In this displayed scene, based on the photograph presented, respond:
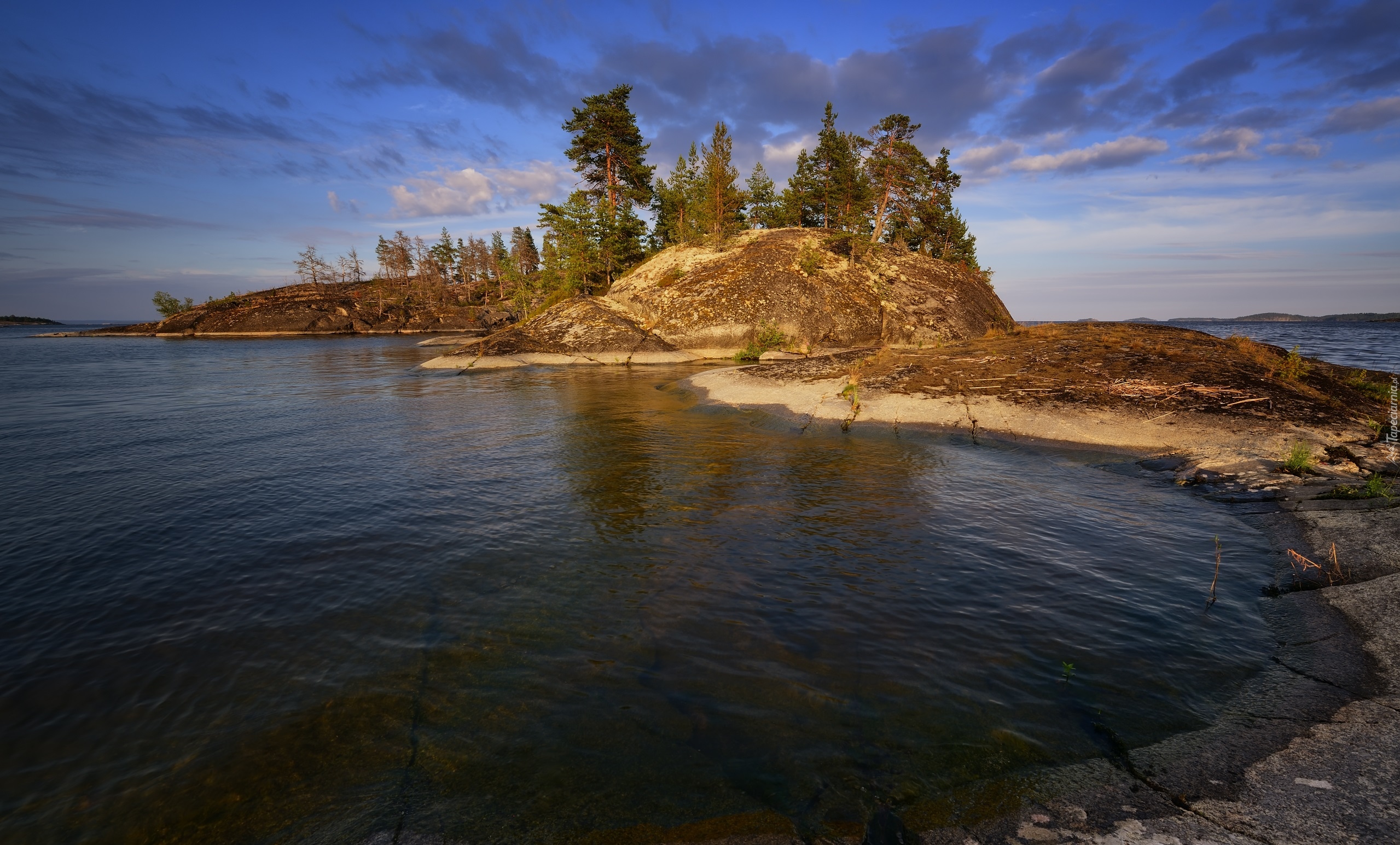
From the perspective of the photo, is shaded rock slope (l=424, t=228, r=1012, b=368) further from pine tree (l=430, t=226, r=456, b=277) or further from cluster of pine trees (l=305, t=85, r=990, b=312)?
pine tree (l=430, t=226, r=456, b=277)

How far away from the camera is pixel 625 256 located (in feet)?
216

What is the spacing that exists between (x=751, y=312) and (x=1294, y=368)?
3580 centimetres

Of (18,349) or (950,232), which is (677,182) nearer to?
(950,232)

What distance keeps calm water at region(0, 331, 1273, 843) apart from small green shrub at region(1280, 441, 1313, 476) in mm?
2897

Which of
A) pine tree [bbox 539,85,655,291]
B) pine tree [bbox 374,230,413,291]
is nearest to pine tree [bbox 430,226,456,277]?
pine tree [bbox 374,230,413,291]

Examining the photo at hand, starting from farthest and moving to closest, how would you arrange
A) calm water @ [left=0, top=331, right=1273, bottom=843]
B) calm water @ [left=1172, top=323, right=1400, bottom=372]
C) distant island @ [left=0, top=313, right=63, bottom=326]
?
1. distant island @ [left=0, top=313, right=63, bottom=326]
2. calm water @ [left=1172, top=323, right=1400, bottom=372]
3. calm water @ [left=0, top=331, right=1273, bottom=843]

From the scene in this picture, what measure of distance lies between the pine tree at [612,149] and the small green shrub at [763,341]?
28127 mm

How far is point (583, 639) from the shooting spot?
8.21 m

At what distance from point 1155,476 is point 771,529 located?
12.2 metres

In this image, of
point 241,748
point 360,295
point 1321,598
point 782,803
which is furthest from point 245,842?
point 360,295

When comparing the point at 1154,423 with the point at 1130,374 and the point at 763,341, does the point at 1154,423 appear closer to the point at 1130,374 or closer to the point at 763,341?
the point at 1130,374

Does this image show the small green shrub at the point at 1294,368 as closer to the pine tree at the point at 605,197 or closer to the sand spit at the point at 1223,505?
the sand spit at the point at 1223,505

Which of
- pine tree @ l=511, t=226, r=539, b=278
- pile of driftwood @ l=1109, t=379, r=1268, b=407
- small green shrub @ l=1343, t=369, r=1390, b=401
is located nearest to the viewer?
pile of driftwood @ l=1109, t=379, r=1268, b=407

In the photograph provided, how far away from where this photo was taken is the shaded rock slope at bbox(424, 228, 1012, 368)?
164ft
